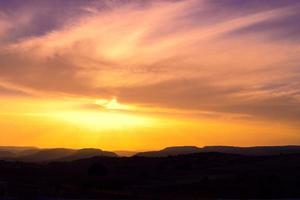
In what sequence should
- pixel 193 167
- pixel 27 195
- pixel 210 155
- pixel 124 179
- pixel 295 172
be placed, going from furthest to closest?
1. pixel 210 155
2. pixel 193 167
3. pixel 124 179
4. pixel 295 172
5. pixel 27 195

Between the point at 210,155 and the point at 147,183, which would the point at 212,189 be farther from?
the point at 210,155

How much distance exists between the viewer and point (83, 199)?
42.0 meters

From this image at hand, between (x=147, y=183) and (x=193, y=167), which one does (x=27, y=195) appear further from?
(x=193, y=167)

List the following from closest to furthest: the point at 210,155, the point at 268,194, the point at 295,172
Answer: the point at 268,194 < the point at 295,172 < the point at 210,155

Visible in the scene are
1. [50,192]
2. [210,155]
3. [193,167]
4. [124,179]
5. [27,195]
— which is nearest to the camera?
[27,195]

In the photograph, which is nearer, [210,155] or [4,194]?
[4,194]

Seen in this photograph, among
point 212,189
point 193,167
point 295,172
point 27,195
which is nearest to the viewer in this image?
point 27,195

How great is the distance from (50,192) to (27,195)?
5304mm

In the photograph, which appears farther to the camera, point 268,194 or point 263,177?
point 263,177

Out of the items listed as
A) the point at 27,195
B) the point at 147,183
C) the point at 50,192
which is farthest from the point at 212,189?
the point at 27,195

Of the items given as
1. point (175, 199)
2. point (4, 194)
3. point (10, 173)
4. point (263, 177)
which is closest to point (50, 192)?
point (4, 194)

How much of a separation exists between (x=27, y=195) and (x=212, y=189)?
62.8 ft

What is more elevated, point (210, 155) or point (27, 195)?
point (210, 155)

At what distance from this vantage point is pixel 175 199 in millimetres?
41812
